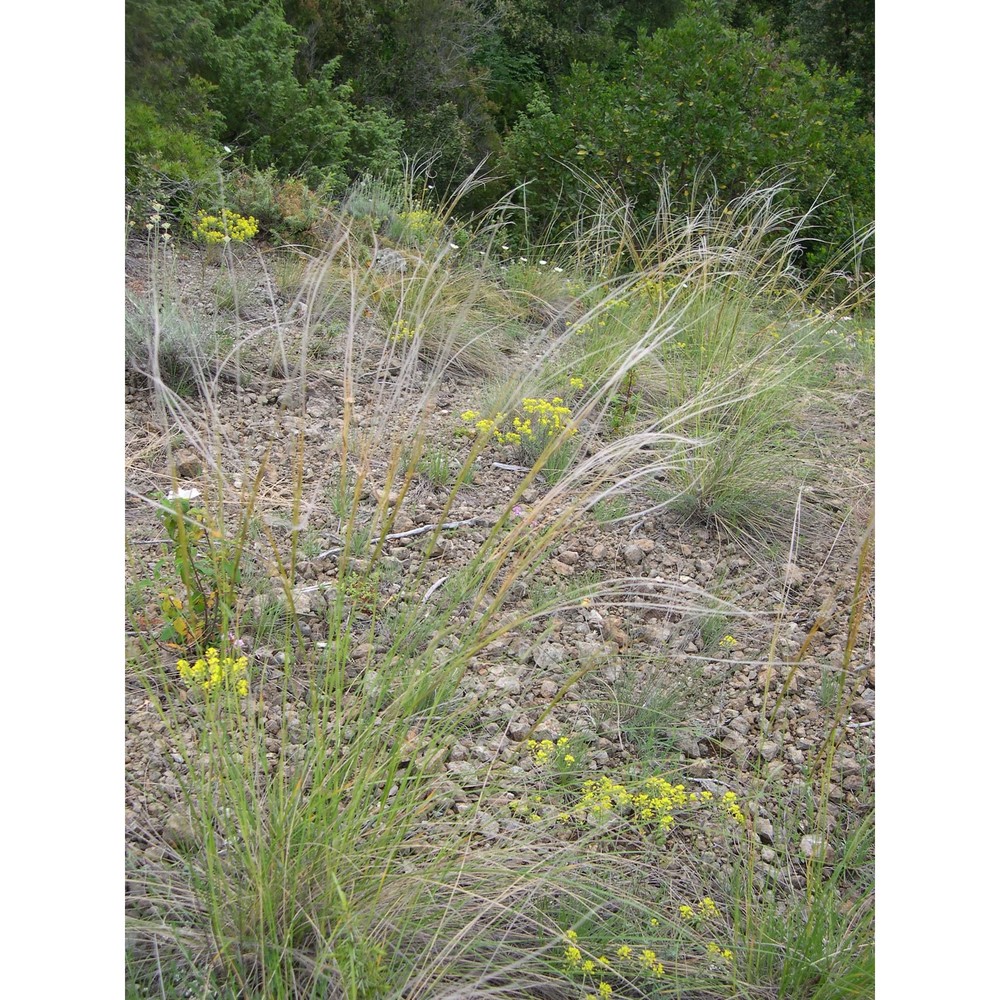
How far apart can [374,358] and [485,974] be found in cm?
184

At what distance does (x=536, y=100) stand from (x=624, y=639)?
8.04 feet

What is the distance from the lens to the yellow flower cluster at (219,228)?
2.44m

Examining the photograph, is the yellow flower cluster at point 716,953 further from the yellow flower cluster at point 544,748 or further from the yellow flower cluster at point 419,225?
the yellow flower cluster at point 419,225

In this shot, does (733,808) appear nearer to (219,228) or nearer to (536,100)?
(219,228)

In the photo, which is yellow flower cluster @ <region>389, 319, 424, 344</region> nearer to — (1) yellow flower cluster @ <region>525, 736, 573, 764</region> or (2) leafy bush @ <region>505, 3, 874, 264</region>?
(1) yellow flower cluster @ <region>525, 736, 573, 764</region>

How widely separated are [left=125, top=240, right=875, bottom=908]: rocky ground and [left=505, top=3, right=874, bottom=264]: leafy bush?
59.7 inches

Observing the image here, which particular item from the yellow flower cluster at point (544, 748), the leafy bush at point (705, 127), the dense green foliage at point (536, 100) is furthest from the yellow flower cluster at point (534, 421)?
the leafy bush at point (705, 127)

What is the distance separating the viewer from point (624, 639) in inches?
62.2

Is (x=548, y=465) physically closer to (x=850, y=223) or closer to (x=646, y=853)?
(x=646, y=853)

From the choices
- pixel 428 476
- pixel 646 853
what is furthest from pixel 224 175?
pixel 646 853

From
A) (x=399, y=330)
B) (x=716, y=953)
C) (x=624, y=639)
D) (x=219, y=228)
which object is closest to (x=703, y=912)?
(x=716, y=953)

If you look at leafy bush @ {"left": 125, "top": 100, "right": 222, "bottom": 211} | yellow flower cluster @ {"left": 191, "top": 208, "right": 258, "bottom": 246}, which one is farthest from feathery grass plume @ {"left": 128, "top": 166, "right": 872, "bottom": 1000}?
leafy bush @ {"left": 125, "top": 100, "right": 222, "bottom": 211}

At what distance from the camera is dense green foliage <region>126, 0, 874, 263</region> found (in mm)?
2820
